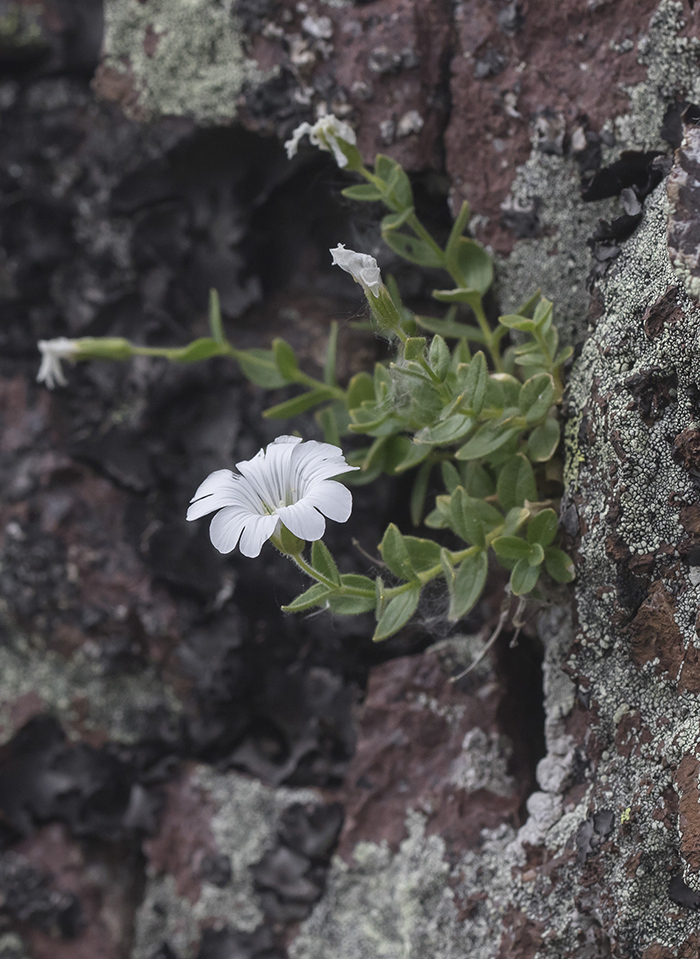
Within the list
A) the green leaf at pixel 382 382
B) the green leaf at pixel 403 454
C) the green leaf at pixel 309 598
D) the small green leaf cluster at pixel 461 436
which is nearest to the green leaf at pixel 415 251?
the small green leaf cluster at pixel 461 436

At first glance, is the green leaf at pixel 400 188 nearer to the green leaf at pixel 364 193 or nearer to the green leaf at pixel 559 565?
the green leaf at pixel 364 193

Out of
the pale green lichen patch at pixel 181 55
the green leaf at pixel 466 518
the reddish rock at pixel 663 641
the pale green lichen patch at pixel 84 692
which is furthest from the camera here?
the pale green lichen patch at pixel 84 692

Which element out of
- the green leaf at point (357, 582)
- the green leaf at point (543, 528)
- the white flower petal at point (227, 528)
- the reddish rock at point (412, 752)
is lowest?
the reddish rock at point (412, 752)

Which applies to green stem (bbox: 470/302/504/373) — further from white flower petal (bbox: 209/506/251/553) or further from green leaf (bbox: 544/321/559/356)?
white flower petal (bbox: 209/506/251/553)

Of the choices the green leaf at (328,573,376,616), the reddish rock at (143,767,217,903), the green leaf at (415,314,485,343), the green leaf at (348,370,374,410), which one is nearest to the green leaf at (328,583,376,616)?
the green leaf at (328,573,376,616)

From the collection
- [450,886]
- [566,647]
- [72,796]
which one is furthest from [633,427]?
[72,796]

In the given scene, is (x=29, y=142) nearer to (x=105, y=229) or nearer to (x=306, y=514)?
(x=105, y=229)

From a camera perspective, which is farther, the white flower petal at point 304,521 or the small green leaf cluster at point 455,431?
the small green leaf cluster at point 455,431
